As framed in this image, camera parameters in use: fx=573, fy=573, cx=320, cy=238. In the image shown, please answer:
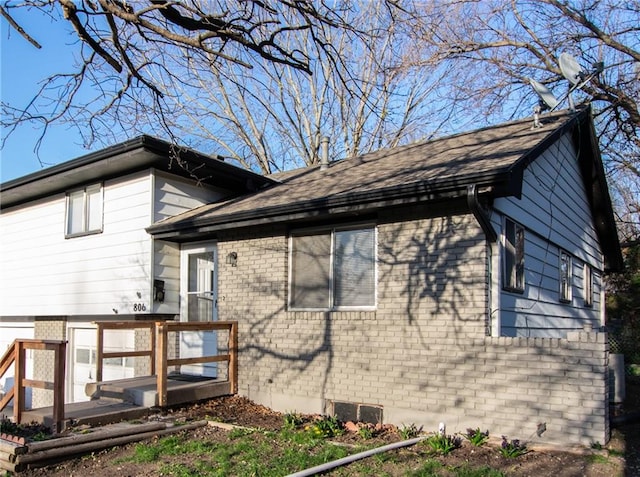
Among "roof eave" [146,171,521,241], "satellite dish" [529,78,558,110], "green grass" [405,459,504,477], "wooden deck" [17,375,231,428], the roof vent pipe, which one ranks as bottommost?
"green grass" [405,459,504,477]

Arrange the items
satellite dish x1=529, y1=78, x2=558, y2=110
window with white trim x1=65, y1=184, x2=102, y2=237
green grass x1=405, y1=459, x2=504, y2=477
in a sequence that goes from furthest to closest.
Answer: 1. window with white trim x1=65, y1=184, x2=102, y2=237
2. satellite dish x1=529, y1=78, x2=558, y2=110
3. green grass x1=405, y1=459, x2=504, y2=477

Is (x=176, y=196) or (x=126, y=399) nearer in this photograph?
(x=126, y=399)

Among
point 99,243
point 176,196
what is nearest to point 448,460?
point 176,196

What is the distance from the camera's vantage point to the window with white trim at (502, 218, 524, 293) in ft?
25.8

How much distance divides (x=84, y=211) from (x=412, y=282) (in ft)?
24.8

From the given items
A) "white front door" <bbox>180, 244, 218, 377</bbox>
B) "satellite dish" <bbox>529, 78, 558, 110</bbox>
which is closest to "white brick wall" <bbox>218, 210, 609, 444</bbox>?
"white front door" <bbox>180, 244, 218, 377</bbox>

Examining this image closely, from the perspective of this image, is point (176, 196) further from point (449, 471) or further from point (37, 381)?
point (449, 471)

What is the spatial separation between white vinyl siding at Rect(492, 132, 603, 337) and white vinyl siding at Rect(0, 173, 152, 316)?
6340mm

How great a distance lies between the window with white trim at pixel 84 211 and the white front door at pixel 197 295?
2.07 metres

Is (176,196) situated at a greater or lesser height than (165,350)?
greater

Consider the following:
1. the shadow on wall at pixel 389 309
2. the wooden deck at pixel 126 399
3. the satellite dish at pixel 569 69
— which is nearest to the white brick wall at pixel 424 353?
the shadow on wall at pixel 389 309

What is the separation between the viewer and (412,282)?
7.66m

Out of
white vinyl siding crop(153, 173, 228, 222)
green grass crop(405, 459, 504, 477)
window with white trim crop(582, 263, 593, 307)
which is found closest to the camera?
green grass crop(405, 459, 504, 477)

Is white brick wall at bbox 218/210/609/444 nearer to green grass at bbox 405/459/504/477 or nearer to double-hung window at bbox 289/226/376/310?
double-hung window at bbox 289/226/376/310
